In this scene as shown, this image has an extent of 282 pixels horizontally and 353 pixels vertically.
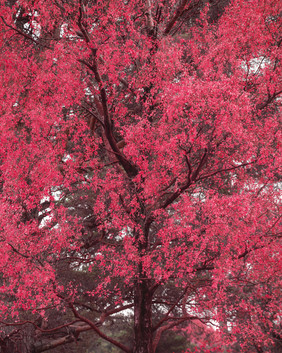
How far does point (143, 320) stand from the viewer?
7609 millimetres

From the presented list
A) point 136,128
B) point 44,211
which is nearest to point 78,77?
point 136,128

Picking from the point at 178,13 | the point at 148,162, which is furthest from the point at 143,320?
the point at 178,13

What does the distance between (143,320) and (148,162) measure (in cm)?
428

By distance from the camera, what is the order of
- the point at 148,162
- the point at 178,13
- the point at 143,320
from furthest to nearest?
the point at 178,13, the point at 148,162, the point at 143,320

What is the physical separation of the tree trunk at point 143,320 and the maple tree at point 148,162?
3cm

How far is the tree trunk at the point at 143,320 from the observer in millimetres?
7340

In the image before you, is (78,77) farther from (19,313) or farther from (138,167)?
(19,313)

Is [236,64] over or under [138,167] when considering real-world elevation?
over

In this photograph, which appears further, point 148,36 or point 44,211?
point 44,211

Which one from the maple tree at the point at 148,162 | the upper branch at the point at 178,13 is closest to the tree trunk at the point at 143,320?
the maple tree at the point at 148,162

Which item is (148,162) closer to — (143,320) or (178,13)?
(143,320)

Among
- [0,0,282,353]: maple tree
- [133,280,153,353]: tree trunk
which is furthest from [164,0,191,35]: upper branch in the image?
[133,280,153,353]: tree trunk

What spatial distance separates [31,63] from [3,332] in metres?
9.03

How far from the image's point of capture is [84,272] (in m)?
12.0
